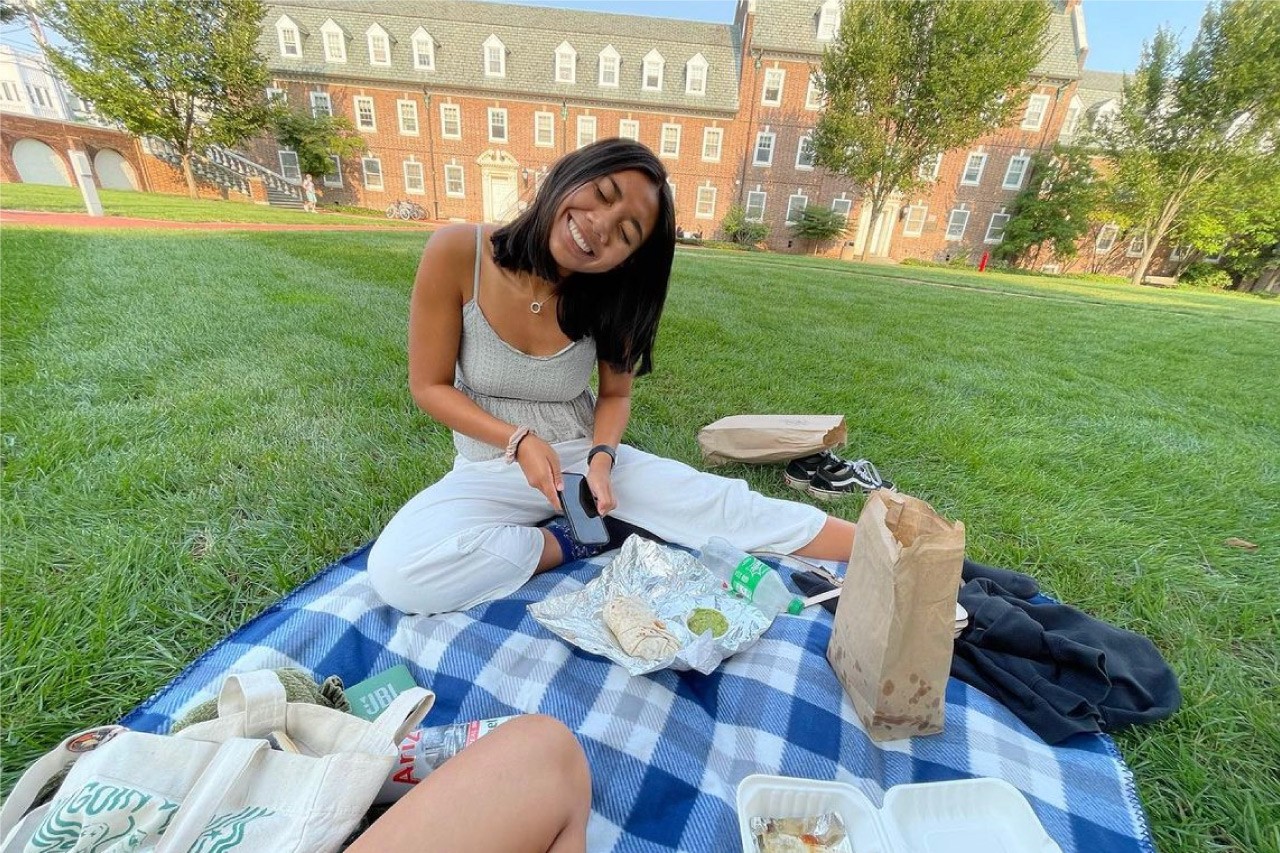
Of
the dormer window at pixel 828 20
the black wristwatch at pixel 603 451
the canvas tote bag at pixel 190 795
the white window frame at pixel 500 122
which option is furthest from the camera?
the white window frame at pixel 500 122

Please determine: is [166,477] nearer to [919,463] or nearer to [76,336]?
[76,336]

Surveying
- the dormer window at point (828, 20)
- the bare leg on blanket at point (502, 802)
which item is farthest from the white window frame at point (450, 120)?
the bare leg on blanket at point (502, 802)

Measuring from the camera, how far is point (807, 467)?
7.98 ft

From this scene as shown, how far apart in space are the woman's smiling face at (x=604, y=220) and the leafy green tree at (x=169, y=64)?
77.8 ft

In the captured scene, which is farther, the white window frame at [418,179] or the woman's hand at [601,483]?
the white window frame at [418,179]

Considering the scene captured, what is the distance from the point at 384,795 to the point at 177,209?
15581mm

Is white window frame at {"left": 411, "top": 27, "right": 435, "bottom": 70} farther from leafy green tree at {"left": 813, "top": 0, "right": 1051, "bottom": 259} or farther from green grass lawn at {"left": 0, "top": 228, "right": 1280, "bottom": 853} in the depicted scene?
green grass lawn at {"left": 0, "top": 228, "right": 1280, "bottom": 853}

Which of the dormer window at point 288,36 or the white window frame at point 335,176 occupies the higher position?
the dormer window at point 288,36

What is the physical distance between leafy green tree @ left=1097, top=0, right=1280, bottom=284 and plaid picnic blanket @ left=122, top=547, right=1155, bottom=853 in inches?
969

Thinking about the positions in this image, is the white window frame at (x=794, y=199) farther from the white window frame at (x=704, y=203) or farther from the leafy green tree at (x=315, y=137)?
the leafy green tree at (x=315, y=137)

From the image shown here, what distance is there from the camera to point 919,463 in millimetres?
2705

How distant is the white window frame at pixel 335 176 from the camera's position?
69.1 feet

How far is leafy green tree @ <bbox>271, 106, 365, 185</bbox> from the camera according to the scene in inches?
774

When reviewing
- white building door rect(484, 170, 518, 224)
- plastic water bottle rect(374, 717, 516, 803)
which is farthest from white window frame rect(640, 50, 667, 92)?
plastic water bottle rect(374, 717, 516, 803)
